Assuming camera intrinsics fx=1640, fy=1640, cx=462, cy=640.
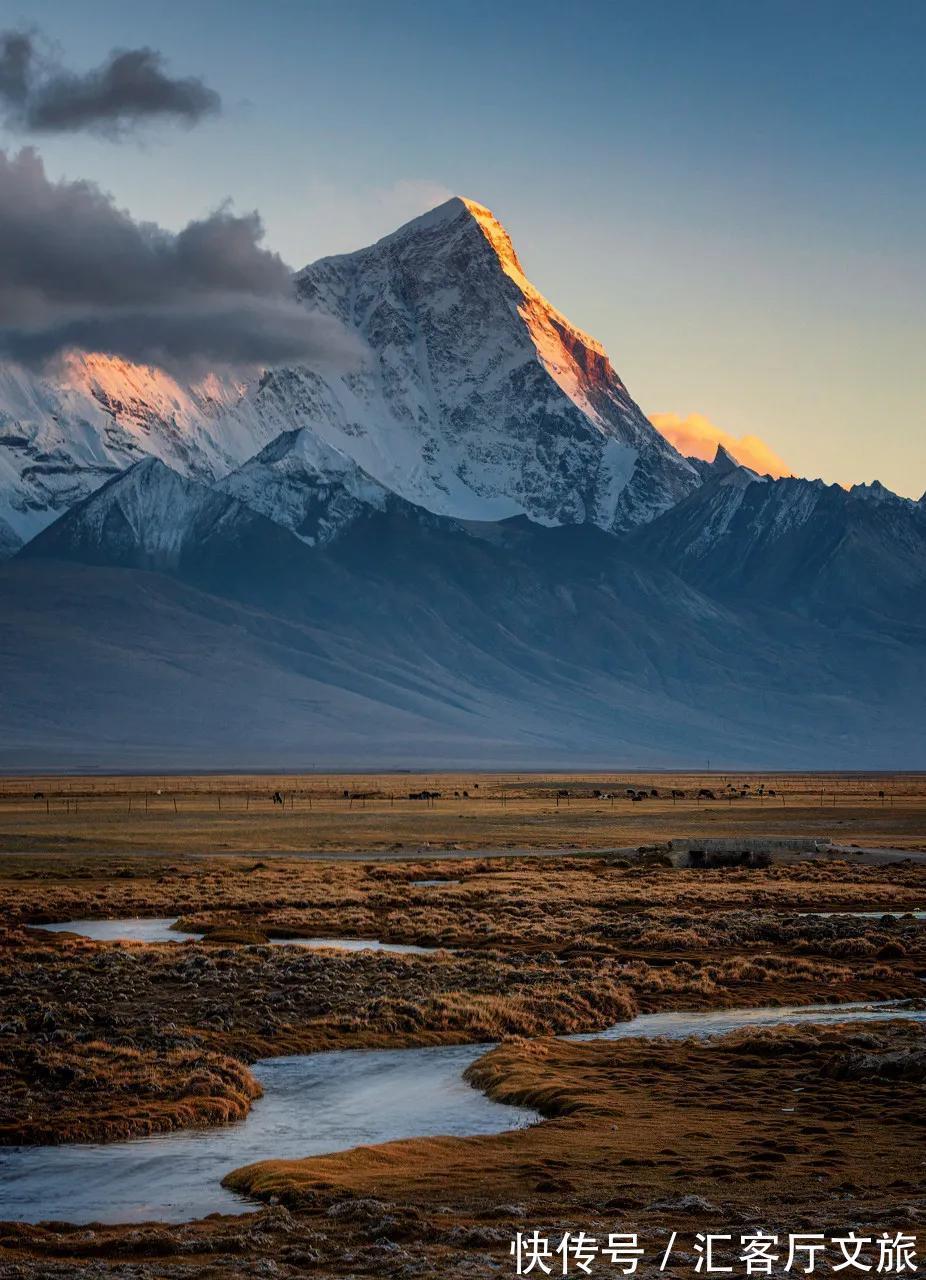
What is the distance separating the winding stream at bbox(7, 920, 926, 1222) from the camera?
22.4m

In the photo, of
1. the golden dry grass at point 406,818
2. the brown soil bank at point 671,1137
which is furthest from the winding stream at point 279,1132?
the golden dry grass at point 406,818

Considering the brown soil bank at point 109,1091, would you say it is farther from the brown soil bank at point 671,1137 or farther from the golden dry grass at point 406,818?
the golden dry grass at point 406,818

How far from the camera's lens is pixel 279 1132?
2669 centimetres

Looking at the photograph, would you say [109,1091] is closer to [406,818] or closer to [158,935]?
[158,935]

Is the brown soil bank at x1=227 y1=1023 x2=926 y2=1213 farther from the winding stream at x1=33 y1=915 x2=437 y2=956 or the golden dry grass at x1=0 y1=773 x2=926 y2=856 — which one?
the golden dry grass at x1=0 y1=773 x2=926 y2=856

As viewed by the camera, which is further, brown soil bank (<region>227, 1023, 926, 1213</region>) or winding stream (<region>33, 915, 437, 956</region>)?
winding stream (<region>33, 915, 437, 956</region>)

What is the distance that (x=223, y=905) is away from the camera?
57.9m

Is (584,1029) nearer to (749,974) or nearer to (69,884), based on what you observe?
(749,974)

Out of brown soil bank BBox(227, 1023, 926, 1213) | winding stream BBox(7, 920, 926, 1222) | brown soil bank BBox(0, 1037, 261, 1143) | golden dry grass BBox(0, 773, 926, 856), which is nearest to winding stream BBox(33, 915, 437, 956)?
winding stream BBox(7, 920, 926, 1222)

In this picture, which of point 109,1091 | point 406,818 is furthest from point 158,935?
point 406,818

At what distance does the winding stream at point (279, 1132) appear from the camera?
73.6ft

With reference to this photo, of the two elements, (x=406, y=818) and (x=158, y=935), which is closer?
(x=158, y=935)

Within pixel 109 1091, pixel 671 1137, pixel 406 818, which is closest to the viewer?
pixel 671 1137

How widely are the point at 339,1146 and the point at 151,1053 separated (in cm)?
656
